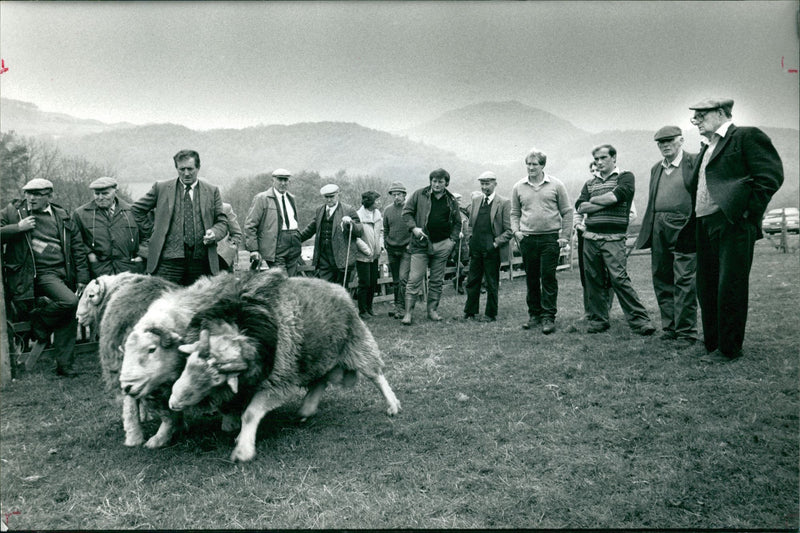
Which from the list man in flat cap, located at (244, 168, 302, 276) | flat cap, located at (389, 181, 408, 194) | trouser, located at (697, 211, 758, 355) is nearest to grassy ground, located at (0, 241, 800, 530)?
trouser, located at (697, 211, 758, 355)

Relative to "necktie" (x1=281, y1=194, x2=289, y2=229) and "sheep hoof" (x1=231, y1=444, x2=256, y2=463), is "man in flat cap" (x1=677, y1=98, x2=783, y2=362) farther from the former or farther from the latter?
"necktie" (x1=281, y1=194, x2=289, y2=229)

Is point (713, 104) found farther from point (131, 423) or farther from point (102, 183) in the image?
point (102, 183)

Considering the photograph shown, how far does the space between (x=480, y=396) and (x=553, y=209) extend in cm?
372

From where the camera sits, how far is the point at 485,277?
871cm

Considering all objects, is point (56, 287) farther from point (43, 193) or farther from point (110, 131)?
point (110, 131)

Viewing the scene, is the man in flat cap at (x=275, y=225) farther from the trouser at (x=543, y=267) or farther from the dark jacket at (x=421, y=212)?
the trouser at (x=543, y=267)

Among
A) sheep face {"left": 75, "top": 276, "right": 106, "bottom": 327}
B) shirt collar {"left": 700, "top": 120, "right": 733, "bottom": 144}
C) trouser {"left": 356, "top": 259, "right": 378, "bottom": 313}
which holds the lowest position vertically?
trouser {"left": 356, "top": 259, "right": 378, "bottom": 313}

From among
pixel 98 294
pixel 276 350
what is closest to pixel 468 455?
pixel 276 350

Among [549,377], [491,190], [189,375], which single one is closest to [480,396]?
[549,377]

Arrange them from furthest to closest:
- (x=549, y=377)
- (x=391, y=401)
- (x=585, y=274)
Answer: (x=585, y=274), (x=549, y=377), (x=391, y=401)

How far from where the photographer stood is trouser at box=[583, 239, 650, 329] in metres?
7.12

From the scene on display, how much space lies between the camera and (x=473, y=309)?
9.05 metres

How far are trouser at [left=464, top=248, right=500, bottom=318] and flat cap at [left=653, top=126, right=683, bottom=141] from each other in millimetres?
3015

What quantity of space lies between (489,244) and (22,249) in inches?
256
